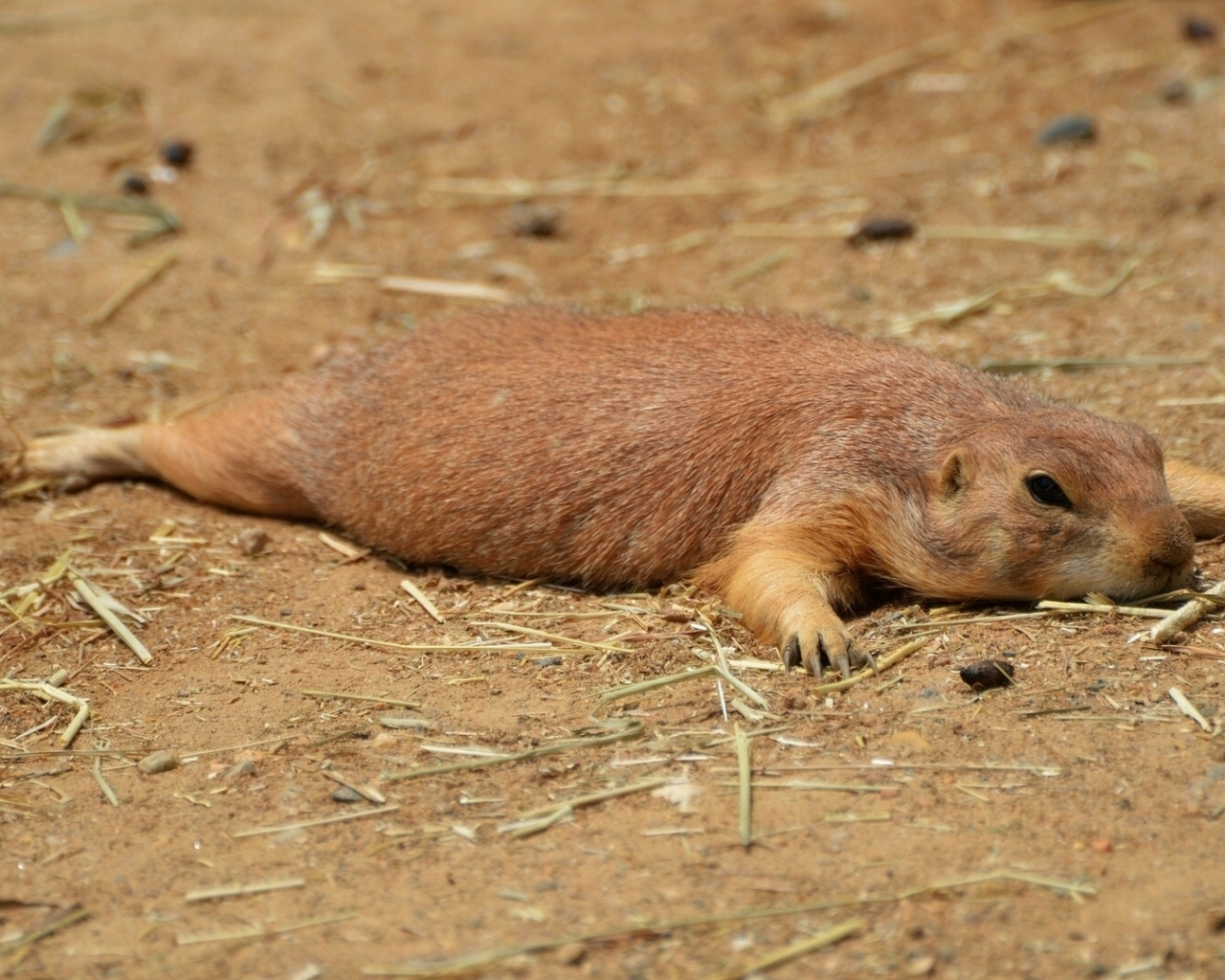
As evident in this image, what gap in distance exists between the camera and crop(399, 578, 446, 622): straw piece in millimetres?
6559

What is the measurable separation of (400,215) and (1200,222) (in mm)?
5659

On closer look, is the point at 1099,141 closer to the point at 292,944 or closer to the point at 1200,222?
the point at 1200,222

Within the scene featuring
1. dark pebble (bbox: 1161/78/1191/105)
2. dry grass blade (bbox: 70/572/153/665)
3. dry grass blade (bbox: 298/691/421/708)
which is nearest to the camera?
dry grass blade (bbox: 298/691/421/708)

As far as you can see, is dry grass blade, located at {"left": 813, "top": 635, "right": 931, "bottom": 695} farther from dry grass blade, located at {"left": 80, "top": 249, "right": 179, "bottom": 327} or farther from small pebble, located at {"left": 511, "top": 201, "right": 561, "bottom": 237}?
dry grass blade, located at {"left": 80, "top": 249, "right": 179, "bottom": 327}

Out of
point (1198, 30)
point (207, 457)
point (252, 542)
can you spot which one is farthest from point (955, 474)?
point (1198, 30)

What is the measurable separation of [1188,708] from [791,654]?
1.43m

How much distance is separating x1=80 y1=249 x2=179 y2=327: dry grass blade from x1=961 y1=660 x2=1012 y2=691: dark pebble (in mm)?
6570

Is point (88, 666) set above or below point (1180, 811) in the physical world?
below

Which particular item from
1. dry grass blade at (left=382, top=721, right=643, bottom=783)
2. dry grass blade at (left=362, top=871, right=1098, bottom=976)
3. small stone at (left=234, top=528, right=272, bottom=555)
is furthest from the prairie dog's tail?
dry grass blade at (left=362, top=871, right=1098, bottom=976)

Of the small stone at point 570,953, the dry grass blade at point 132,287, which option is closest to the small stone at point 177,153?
the dry grass blade at point 132,287

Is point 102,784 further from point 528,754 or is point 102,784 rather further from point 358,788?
point 528,754

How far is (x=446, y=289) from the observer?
32.8 ft

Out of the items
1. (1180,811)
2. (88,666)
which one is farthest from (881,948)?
(88,666)

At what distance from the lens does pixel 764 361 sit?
22.0 ft
